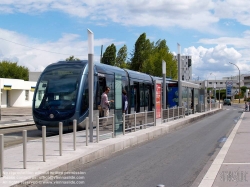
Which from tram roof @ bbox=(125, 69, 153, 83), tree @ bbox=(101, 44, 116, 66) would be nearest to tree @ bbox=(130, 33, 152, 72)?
tree @ bbox=(101, 44, 116, 66)

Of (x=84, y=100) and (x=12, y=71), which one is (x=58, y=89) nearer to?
(x=84, y=100)

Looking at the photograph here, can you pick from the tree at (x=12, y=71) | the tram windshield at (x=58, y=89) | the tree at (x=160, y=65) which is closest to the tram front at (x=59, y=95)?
the tram windshield at (x=58, y=89)

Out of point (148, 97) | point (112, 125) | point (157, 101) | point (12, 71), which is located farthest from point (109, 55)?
point (112, 125)

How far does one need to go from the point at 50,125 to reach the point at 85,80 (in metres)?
2.56

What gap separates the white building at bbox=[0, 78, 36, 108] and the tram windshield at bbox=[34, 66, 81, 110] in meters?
38.4

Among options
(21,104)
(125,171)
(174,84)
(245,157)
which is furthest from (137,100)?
(21,104)

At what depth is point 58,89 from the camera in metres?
19.3

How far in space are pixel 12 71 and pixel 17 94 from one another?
35.7 m

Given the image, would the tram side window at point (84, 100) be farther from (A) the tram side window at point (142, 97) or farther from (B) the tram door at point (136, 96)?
(A) the tram side window at point (142, 97)

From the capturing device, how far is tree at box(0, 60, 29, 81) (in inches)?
3679

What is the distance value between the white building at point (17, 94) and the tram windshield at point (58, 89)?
3836 centimetres

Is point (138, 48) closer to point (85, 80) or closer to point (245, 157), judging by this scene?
point (85, 80)

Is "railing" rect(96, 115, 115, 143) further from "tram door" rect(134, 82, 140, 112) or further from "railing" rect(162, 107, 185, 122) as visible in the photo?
"tram door" rect(134, 82, 140, 112)

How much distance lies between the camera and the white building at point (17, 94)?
58.0 m
